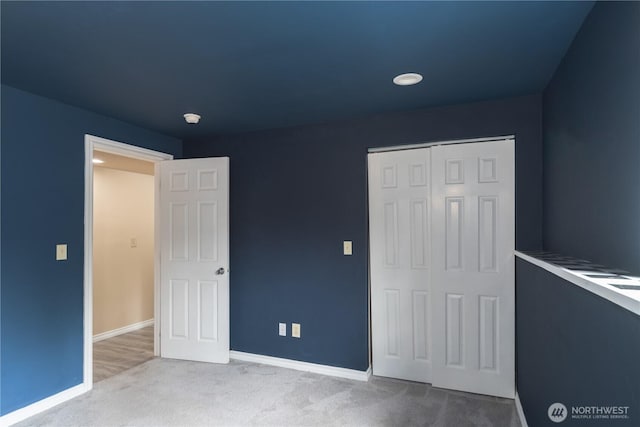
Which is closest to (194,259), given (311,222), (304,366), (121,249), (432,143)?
(311,222)

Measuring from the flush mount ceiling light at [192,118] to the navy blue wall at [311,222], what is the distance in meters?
0.62

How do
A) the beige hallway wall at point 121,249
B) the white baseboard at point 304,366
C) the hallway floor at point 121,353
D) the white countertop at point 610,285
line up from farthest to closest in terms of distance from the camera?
1. the beige hallway wall at point 121,249
2. the hallway floor at point 121,353
3. the white baseboard at point 304,366
4. the white countertop at point 610,285

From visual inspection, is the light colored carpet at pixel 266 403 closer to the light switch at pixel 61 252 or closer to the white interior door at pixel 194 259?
the white interior door at pixel 194 259

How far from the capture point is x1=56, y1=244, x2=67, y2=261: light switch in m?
2.73

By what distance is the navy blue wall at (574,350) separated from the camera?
33.9 inches

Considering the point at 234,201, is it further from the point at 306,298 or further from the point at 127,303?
the point at 127,303

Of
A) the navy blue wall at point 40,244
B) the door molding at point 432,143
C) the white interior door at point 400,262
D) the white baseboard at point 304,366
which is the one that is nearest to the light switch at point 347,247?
the white interior door at point 400,262

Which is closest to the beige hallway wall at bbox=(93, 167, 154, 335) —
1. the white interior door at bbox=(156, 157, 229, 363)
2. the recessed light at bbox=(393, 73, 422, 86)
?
the white interior door at bbox=(156, 157, 229, 363)

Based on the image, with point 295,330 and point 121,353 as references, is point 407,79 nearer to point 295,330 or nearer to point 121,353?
point 295,330

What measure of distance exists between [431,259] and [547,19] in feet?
5.99

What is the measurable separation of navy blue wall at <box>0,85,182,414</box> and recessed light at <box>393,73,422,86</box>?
247 centimetres

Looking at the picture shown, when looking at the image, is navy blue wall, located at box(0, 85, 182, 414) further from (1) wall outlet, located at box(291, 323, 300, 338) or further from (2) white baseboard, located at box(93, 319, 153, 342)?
(1) wall outlet, located at box(291, 323, 300, 338)

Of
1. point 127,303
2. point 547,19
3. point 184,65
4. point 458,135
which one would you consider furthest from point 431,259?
point 127,303

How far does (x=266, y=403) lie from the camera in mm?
2697
